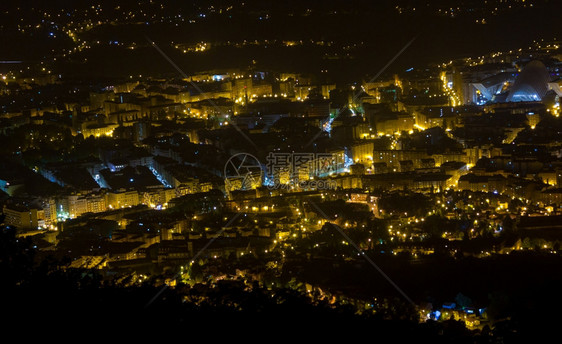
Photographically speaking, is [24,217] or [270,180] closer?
[24,217]

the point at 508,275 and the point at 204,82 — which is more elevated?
the point at 204,82

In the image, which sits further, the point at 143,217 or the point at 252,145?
the point at 252,145

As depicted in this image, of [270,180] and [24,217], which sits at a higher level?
[270,180]

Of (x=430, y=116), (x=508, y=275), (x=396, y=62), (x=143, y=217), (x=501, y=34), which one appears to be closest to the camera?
(x=508, y=275)

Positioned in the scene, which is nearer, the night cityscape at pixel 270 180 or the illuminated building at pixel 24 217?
the night cityscape at pixel 270 180

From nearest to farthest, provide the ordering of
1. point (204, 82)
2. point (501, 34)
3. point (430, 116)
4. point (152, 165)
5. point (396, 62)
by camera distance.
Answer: point (152, 165)
point (430, 116)
point (204, 82)
point (396, 62)
point (501, 34)

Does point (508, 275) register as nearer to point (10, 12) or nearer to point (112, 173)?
point (112, 173)

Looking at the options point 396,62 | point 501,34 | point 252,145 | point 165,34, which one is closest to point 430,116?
point 252,145

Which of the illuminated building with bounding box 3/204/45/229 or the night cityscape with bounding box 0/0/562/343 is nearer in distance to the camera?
the night cityscape with bounding box 0/0/562/343
